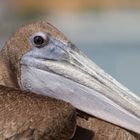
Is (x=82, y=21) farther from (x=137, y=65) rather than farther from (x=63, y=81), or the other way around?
(x=63, y=81)

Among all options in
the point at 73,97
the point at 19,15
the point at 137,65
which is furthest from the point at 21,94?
the point at 19,15

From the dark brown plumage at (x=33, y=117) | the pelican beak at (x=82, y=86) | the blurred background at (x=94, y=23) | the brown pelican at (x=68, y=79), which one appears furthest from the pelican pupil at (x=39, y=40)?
the blurred background at (x=94, y=23)

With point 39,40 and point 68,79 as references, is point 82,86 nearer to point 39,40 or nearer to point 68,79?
point 68,79

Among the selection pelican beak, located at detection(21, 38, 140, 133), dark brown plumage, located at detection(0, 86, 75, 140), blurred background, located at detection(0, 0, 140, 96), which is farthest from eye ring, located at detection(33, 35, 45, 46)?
blurred background, located at detection(0, 0, 140, 96)

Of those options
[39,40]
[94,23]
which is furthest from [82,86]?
[94,23]

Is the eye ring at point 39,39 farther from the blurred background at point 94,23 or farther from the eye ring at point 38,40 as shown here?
the blurred background at point 94,23
